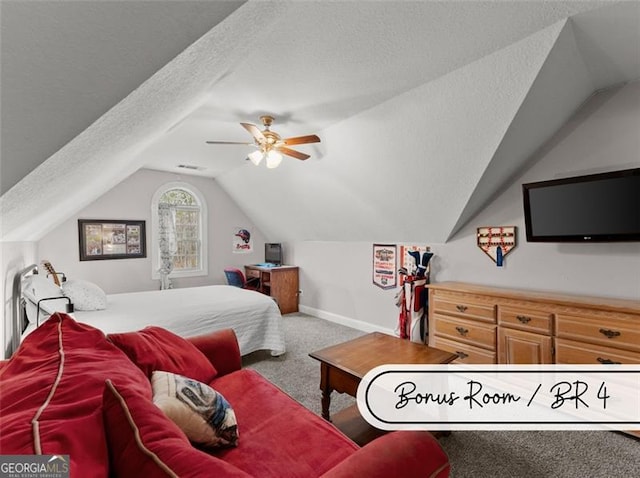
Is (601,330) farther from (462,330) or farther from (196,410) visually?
(196,410)

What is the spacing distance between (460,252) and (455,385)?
4.53 feet

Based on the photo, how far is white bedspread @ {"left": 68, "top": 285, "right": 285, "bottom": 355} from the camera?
2.71 meters

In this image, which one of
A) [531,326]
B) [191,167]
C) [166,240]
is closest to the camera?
[531,326]

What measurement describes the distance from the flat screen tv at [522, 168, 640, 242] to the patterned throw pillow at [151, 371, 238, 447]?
8.79 ft

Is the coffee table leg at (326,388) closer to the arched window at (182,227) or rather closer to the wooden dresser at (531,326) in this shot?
the wooden dresser at (531,326)

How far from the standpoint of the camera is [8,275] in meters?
2.31

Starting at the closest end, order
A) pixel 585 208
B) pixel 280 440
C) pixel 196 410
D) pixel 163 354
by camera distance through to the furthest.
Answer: pixel 196 410, pixel 280 440, pixel 163 354, pixel 585 208

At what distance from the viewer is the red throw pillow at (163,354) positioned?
5.00ft

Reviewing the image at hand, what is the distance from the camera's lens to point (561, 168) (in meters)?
2.62

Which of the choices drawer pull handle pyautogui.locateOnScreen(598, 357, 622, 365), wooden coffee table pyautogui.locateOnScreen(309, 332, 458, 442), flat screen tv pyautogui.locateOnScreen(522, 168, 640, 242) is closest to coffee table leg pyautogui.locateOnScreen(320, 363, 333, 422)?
wooden coffee table pyautogui.locateOnScreen(309, 332, 458, 442)

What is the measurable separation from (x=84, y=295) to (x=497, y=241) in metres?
4.04

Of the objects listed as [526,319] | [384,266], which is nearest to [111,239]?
[384,266]

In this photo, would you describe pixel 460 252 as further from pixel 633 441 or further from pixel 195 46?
pixel 195 46

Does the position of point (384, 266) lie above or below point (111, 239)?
below
